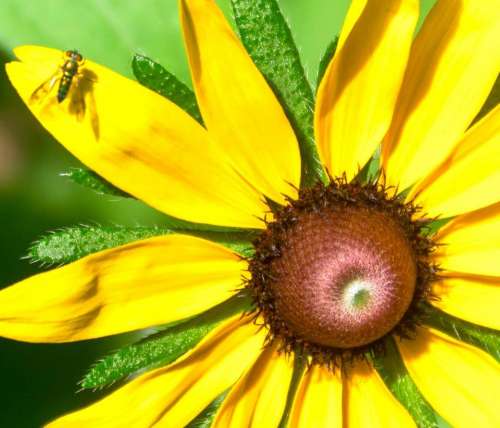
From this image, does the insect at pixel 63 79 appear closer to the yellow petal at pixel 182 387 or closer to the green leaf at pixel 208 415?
the yellow petal at pixel 182 387

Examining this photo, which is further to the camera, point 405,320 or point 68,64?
point 405,320

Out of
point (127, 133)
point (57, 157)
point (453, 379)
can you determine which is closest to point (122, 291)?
point (127, 133)

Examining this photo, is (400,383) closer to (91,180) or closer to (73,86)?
(91,180)

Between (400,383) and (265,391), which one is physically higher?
(400,383)

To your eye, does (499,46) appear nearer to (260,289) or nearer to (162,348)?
(260,289)

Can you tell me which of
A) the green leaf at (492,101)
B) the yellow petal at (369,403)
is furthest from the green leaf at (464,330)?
the green leaf at (492,101)

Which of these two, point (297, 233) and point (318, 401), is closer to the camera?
point (297, 233)

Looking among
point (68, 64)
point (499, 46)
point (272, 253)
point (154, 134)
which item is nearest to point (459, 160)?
point (499, 46)
